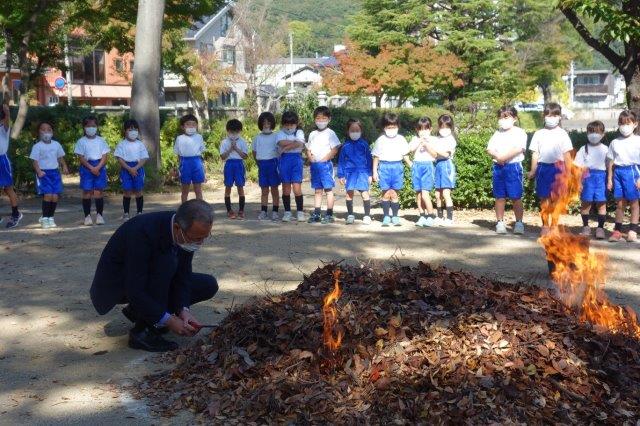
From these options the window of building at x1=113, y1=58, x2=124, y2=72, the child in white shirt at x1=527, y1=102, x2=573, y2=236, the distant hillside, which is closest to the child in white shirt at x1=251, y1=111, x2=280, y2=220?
the child in white shirt at x1=527, y1=102, x2=573, y2=236

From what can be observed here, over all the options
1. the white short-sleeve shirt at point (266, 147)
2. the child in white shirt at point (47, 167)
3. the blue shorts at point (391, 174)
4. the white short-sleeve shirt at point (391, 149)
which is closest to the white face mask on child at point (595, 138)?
the white short-sleeve shirt at point (391, 149)

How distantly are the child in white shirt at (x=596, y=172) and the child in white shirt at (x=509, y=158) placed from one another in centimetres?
76

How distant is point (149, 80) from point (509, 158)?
362 inches

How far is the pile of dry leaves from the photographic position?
402 cm

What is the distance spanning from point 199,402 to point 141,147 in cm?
768

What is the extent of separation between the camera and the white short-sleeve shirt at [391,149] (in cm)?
1098

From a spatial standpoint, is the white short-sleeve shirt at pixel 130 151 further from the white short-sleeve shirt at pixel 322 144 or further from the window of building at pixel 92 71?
the window of building at pixel 92 71

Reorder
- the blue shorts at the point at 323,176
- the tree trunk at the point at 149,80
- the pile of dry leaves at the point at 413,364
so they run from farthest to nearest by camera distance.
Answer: the tree trunk at the point at 149,80
the blue shorts at the point at 323,176
the pile of dry leaves at the point at 413,364

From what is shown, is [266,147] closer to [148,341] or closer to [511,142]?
[511,142]

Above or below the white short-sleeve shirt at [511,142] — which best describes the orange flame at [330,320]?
below

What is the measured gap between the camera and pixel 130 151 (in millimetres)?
11445

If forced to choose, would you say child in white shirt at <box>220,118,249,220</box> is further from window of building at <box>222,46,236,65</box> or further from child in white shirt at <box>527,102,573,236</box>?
window of building at <box>222,46,236,65</box>

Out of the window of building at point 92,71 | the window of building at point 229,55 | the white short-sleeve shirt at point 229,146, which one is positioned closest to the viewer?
the white short-sleeve shirt at point 229,146

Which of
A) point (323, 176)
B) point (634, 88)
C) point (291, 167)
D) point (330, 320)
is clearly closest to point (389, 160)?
point (323, 176)
